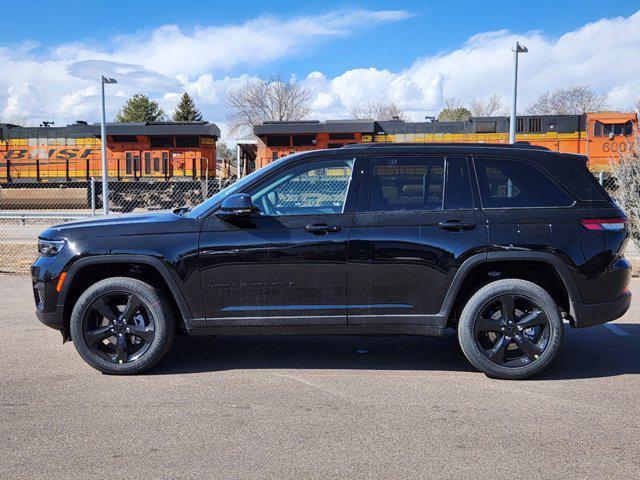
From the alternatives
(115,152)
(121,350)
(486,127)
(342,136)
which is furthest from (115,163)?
(121,350)

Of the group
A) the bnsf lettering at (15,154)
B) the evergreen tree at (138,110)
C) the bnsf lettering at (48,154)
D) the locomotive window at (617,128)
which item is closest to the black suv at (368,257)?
the locomotive window at (617,128)

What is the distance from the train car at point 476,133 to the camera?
20.5m

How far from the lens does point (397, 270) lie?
4457 mm

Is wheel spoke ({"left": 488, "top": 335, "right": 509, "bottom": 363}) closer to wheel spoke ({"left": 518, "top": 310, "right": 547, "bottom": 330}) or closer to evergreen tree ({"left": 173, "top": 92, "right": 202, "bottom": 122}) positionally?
wheel spoke ({"left": 518, "top": 310, "right": 547, "bottom": 330})

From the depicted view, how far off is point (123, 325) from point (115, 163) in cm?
2036

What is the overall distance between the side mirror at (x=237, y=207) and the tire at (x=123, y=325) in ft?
2.87

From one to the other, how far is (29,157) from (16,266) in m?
15.7

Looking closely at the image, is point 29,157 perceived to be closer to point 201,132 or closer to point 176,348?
point 201,132

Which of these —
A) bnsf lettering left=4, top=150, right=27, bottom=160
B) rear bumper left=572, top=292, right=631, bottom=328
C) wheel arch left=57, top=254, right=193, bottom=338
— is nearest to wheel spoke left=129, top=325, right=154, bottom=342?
wheel arch left=57, top=254, right=193, bottom=338

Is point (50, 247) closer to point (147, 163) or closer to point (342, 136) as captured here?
point (342, 136)

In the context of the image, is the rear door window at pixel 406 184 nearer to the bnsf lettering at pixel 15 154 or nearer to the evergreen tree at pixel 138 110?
the bnsf lettering at pixel 15 154

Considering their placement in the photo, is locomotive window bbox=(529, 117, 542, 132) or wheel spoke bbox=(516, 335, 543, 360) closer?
wheel spoke bbox=(516, 335, 543, 360)

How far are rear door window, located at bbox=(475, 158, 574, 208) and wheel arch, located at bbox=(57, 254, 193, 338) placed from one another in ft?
8.33

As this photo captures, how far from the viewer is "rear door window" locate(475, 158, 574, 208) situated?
4.57m
